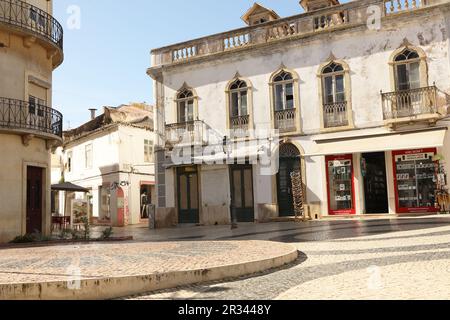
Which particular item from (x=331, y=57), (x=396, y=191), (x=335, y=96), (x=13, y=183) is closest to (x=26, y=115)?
(x=13, y=183)

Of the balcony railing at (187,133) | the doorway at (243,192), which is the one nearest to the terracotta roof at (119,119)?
the balcony railing at (187,133)

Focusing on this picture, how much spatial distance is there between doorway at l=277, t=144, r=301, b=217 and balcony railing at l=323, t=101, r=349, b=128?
1865 millimetres

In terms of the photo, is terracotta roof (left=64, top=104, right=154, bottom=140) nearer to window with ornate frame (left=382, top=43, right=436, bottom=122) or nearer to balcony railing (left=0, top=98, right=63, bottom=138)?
balcony railing (left=0, top=98, right=63, bottom=138)

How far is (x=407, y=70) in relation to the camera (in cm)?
1795

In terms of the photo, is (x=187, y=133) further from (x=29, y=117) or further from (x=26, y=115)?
(x=26, y=115)

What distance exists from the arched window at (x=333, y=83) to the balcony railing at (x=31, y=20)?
1084 cm

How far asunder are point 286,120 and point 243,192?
151 inches

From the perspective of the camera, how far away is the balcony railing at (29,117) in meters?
15.2

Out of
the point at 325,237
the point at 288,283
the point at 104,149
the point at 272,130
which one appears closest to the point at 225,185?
the point at 272,130

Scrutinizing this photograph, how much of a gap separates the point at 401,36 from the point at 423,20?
0.94 meters

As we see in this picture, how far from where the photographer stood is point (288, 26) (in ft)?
67.3

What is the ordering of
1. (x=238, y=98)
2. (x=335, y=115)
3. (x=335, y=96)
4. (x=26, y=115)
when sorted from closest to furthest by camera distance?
(x=26, y=115) → (x=335, y=115) → (x=335, y=96) → (x=238, y=98)

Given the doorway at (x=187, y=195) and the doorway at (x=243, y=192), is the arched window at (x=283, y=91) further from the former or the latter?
the doorway at (x=187, y=195)

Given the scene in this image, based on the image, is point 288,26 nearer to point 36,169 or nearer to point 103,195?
point 36,169
